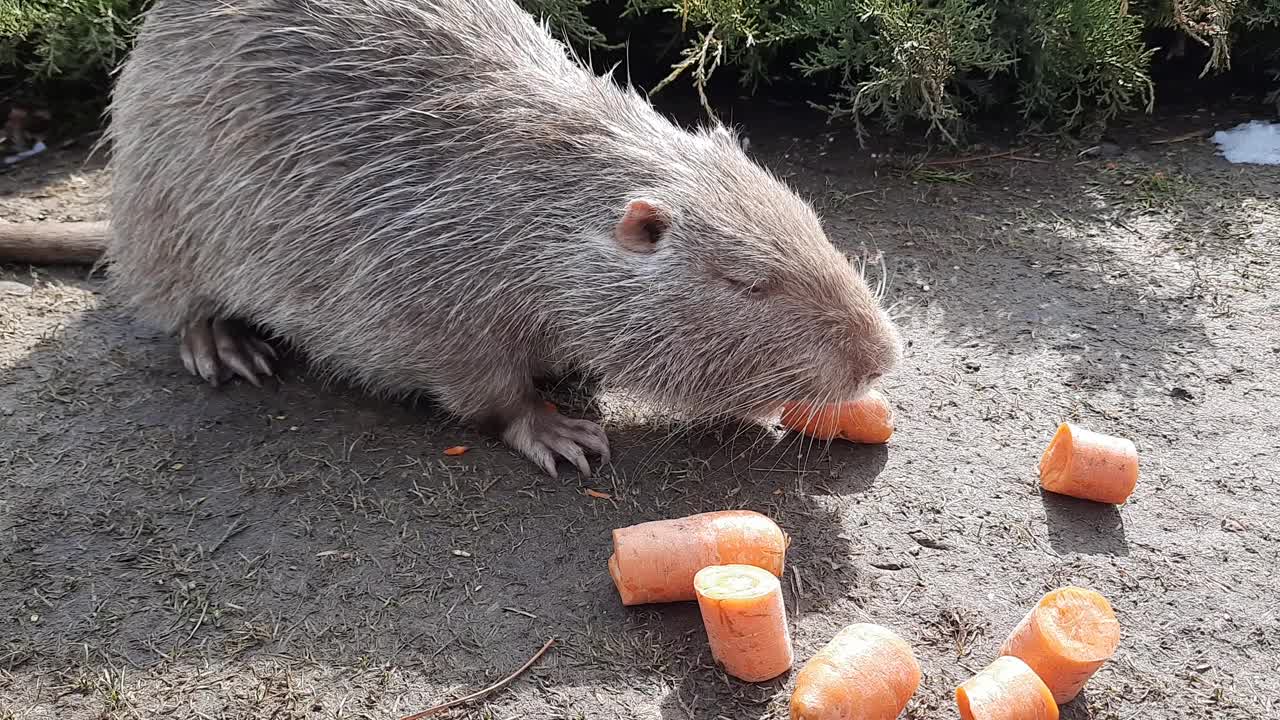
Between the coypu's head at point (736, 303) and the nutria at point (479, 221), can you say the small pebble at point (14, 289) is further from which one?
the coypu's head at point (736, 303)

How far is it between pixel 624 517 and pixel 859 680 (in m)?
1.04

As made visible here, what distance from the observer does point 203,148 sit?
3.59 meters

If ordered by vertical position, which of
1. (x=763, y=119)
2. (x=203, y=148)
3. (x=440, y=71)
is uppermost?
(x=440, y=71)

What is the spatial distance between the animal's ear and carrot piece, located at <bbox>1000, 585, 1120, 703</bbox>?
1.54 metres

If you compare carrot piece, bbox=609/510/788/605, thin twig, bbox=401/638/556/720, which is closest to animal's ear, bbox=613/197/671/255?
carrot piece, bbox=609/510/788/605

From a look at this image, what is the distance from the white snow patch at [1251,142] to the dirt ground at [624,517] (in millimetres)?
Answer: 650

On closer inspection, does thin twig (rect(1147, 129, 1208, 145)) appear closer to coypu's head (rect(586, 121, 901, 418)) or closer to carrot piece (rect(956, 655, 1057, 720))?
coypu's head (rect(586, 121, 901, 418))

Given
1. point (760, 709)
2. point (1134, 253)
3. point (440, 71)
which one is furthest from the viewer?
point (1134, 253)

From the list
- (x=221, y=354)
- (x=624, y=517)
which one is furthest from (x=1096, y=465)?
(x=221, y=354)

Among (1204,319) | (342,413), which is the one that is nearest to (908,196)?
(1204,319)

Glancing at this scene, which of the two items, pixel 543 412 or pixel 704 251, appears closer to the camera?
pixel 704 251

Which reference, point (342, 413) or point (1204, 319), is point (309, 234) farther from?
point (1204, 319)

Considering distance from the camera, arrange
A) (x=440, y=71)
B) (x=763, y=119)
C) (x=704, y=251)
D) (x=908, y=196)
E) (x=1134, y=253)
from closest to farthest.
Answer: (x=704, y=251)
(x=440, y=71)
(x=1134, y=253)
(x=908, y=196)
(x=763, y=119)

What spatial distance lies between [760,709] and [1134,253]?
9.68ft
